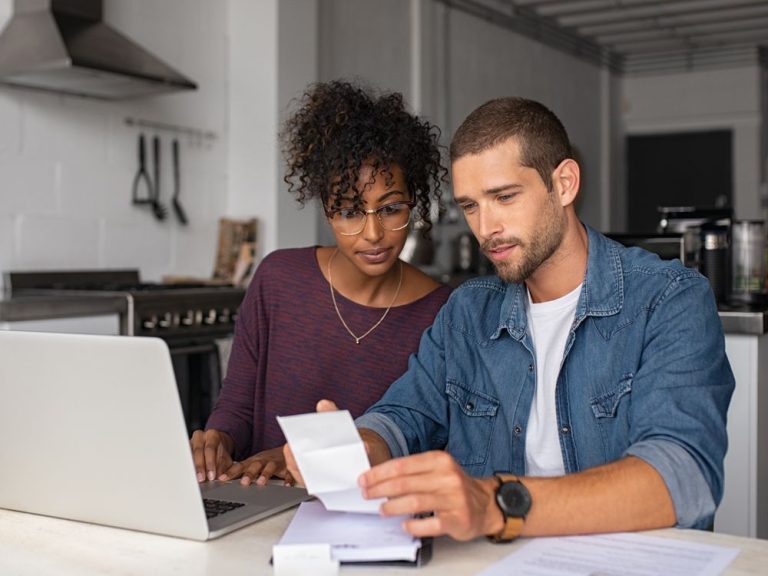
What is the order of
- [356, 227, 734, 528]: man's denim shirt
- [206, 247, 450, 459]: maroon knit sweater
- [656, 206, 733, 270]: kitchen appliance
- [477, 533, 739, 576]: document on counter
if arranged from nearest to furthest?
1. [477, 533, 739, 576]: document on counter
2. [356, 227, 734, 528]: man's denim shirt
3. [206, 247, 450, 459]: maroon knit sweater
4. [656, 206, 733, 270]: kitchen appliance

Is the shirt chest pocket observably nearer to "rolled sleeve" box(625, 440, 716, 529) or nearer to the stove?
"rolled sleeve" box(625, 440, 716, 529)

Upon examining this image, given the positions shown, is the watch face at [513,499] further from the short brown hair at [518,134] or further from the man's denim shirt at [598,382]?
the short brown hair at [518,134]

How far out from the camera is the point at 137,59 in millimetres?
3436

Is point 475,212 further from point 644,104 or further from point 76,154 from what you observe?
point 644,104

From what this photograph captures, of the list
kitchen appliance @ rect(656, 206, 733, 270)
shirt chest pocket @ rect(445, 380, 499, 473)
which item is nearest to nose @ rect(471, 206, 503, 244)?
shirt chest pocket @ rect(445, 380, 499, 473)

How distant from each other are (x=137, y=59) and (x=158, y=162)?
598 mm

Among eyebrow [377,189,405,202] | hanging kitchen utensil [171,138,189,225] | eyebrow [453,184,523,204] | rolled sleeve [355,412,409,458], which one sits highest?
hanging kitchen utensil [171,138,189,225]

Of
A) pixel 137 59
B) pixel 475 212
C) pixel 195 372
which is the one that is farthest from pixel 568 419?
pixel 137 59

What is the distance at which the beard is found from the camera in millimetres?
1483

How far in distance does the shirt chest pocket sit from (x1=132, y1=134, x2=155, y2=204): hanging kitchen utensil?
2548mm

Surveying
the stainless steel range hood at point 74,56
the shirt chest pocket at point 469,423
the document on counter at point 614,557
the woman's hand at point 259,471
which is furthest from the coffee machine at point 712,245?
the stainless steel range hood at point 74,56

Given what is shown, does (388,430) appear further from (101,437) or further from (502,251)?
(101,437)

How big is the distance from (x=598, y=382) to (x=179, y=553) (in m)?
0.69

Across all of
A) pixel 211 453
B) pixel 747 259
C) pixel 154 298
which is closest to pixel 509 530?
pixel 211 453
